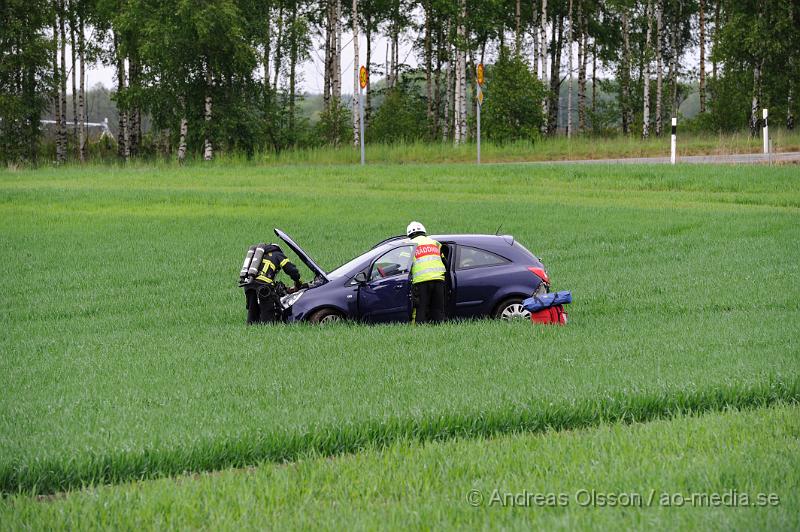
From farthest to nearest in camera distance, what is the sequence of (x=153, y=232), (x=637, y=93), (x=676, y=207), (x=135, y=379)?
(x=637, y=93) < (x=676, y=207) < (x=153, y=232) < (x=135, y=379)

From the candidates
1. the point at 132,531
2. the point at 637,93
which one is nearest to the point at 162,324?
the point at 132,531

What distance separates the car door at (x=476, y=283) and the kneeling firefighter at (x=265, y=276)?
2233 millimetres

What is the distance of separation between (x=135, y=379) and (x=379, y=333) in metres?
3.67

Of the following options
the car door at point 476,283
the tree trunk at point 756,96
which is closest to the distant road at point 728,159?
the tree trunk at point 756,96

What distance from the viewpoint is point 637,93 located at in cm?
7256

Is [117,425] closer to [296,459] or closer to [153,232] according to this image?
[296,459]

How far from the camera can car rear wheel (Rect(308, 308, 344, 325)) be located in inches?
573

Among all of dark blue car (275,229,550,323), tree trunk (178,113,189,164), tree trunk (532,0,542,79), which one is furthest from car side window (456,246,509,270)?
tree trunk (532,0,542,79)

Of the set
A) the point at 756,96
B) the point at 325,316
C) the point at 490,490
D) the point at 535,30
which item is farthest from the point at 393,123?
the point at 490,490

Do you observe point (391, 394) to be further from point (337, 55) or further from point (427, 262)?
point (337, 55)

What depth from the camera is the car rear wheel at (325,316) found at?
14562 mm

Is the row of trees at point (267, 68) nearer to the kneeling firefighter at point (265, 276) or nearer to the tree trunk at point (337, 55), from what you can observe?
the tree trunk at point (337, 55)

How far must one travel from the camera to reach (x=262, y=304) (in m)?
14.6

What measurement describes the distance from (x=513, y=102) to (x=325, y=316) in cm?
3548
